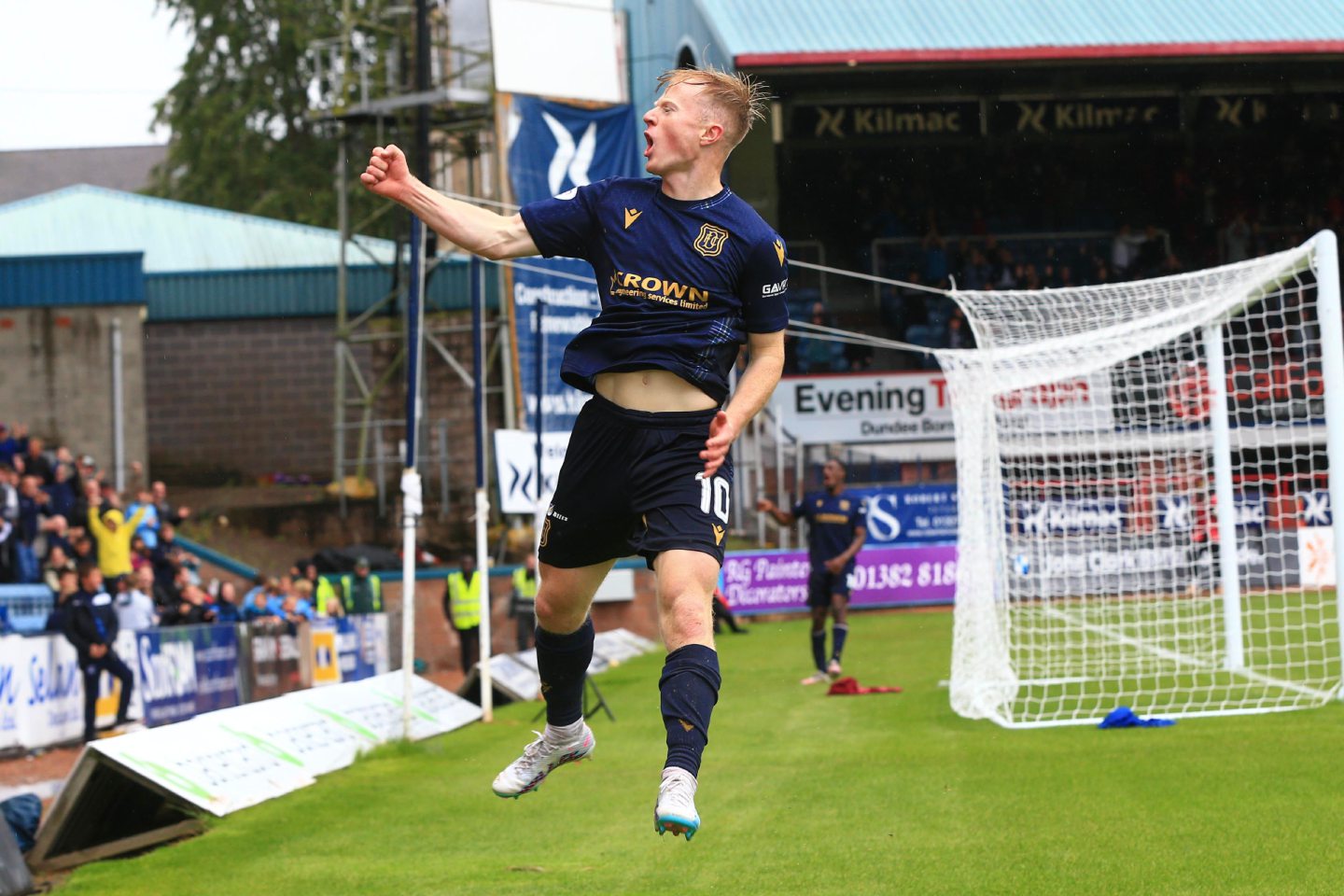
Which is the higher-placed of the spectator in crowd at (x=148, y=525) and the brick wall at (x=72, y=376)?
the brick wall at (x=72, y=376)

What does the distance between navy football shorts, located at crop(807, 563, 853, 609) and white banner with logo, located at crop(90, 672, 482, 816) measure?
3.62 meters

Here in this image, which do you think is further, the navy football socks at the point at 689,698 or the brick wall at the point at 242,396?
the brick wall at the point at 242,396

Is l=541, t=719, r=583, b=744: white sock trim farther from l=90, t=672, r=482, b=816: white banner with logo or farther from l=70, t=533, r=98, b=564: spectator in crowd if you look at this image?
l=70, t=533, r=98, b=564: spectator in crowd

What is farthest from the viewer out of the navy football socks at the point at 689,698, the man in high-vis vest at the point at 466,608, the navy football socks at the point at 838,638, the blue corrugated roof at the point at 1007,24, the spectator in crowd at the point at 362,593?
the blue corrugated roof at the point at 1007,24

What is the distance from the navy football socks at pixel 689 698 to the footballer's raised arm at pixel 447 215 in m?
1.41

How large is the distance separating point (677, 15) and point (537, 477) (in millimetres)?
17870

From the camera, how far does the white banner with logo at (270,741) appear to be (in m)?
9.05

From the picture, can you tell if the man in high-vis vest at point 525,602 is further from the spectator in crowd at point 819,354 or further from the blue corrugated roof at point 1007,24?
the spectator in crowd at point 819,354

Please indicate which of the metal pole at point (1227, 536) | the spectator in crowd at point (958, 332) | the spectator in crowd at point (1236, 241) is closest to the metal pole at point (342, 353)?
the spectator in crowd at point (958, 332)

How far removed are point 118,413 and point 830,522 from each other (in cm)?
1626

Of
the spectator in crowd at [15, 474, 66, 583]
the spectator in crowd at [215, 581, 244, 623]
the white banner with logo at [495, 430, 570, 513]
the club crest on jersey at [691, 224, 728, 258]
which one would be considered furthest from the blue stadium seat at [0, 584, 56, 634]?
the club crest on jersey at [691, 224, 728, 258]

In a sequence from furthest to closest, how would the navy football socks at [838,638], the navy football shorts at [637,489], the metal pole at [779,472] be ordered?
the metal pole at [779,472], the navy football socks at [838,638], the navy football shorts at [637,489]

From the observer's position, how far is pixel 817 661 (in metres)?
16.1

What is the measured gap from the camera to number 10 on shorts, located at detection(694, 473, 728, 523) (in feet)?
16.7
